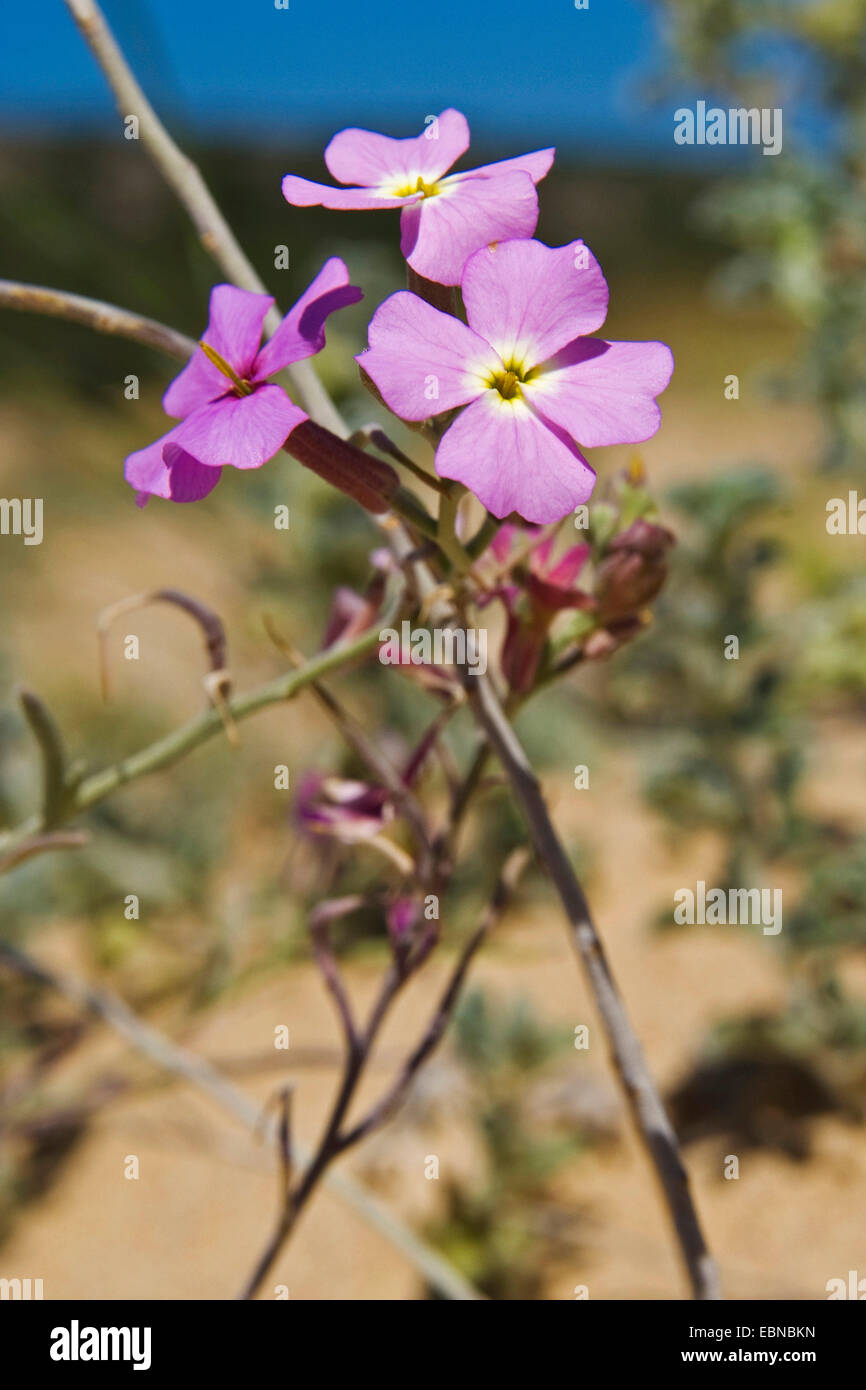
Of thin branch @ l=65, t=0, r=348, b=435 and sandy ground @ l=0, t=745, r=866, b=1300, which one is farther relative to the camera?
sandy ground @ l=0, t=745, r=866, b=1300

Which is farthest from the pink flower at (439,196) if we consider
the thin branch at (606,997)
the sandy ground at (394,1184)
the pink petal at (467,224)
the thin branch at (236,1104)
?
the sandy ground at (394,1184)

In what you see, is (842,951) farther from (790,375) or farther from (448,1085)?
(790,375)

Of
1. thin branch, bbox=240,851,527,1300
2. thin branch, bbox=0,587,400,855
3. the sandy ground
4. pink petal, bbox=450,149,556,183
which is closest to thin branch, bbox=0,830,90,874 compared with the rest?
thin branch, bbox=0,587,400,855

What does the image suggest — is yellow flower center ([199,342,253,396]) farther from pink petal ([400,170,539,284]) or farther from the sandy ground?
the sandy ground

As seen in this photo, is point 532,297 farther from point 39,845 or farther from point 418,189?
point 39,845

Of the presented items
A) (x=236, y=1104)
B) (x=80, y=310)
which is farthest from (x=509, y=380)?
(x=236, y=1104)

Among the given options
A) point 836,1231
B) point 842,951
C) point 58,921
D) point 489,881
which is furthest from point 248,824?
point 836,1231
